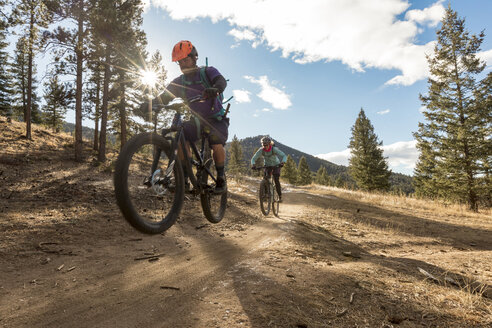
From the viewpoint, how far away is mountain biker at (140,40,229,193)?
387 centimetres

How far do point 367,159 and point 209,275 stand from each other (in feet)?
128

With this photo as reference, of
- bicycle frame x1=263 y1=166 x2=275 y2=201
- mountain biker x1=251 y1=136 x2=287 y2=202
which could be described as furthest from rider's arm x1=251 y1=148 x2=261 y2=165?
bicycle frame x1=263 y1=166 x2=275 y2=201

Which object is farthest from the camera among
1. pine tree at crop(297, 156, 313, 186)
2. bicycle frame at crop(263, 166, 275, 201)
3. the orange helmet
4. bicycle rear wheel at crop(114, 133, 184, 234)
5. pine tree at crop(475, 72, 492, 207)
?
pine tree at crop(297, 156, 313, 186)

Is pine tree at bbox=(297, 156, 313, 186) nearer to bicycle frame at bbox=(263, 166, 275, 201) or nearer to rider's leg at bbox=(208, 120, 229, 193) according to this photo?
bicycle frame at bbox=(263, 166, 275, 201)

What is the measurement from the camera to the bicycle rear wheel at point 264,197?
965 centimetres

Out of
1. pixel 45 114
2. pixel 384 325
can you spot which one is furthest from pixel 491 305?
pixel 45 114

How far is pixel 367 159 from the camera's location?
37.8 metres

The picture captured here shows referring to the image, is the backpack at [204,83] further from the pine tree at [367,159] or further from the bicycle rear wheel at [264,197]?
the pine tree at [367,159]

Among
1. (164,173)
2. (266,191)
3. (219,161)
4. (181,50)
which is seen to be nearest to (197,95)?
(181,50)

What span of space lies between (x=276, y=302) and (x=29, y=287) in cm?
361

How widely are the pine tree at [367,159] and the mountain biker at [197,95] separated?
3785 centimetres

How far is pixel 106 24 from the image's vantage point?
15.9m

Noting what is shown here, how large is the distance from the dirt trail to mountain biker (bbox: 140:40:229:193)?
1.71m

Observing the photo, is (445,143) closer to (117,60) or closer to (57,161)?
(117,60)
